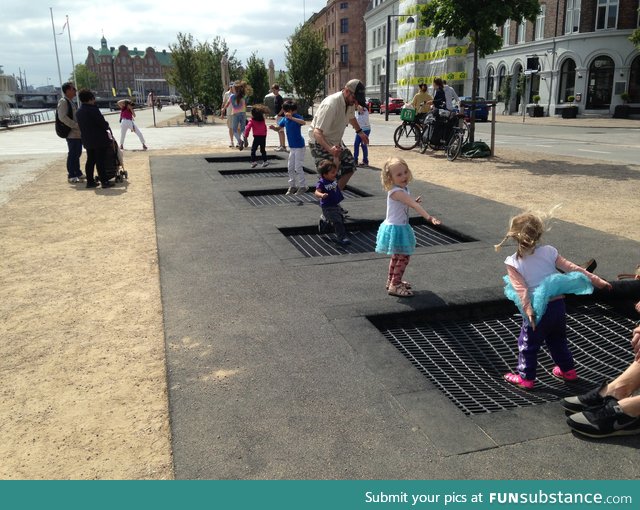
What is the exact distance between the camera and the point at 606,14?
3897 centimetres

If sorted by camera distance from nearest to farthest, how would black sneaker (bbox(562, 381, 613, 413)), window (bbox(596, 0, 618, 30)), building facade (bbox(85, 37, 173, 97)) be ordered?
black sneaker (bbox(562, 381, 613, 413)), window (bbox(596, 0, 618, 30)), building facade (bbox(85, 37, 173, 97))

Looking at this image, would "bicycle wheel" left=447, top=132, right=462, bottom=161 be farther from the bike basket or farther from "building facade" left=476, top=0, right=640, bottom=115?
"building facade" left=476, top=0, right=640, bottom=115

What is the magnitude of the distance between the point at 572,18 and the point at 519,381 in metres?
44.6

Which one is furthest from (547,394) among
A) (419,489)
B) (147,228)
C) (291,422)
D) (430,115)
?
(430,115)

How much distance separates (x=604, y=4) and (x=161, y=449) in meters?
45.5

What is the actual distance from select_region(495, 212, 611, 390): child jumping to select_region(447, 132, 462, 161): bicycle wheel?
12.1 m

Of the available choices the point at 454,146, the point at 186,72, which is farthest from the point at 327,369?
the point at 186,72

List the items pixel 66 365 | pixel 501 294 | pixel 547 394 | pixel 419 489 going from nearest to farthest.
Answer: pixel 419 489
pixel 547 394
pixel 66 365
pixel 501 294

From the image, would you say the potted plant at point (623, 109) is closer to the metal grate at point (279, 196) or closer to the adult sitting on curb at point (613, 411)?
the metal grate at point (279, 196)

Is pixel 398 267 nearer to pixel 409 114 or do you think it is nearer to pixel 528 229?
pixel 528 229

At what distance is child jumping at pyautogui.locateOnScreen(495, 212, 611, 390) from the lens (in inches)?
128

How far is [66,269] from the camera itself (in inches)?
232

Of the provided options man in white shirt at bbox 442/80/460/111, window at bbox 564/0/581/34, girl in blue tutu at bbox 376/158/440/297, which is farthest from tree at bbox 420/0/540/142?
window at bbox 564/0/581/34

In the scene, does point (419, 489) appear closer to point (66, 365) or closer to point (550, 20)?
point (66, 365)
